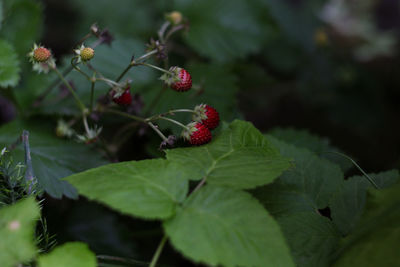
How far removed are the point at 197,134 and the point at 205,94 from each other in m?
0.47

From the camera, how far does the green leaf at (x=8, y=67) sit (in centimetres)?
115

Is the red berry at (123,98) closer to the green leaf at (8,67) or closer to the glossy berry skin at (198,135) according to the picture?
the glossy berry skin at (198,135)

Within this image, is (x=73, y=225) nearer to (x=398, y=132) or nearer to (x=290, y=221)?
(x=290, y=221)

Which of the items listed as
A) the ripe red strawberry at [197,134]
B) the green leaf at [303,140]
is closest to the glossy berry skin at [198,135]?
Answer: the ripe red strawberry at [197,134]

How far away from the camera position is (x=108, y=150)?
47.3 inches

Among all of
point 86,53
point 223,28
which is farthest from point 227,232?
point 223,28

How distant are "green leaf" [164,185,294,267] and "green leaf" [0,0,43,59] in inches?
42.0

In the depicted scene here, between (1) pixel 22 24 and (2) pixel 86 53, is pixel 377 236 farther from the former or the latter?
(1) pixel 22 24

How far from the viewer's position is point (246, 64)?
1976 millimetres

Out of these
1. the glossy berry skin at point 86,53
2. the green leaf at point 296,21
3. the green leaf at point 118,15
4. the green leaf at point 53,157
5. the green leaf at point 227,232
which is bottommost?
the green leaf at point 53,157

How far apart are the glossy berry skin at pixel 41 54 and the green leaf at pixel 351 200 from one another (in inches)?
31.3

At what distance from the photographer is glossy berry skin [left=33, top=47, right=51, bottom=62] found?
969 millimetres

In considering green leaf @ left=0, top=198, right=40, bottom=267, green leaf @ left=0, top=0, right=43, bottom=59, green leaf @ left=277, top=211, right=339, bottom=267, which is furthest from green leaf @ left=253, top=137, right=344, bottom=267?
green leaf @ left=0, top=0, right=43, bottom=59

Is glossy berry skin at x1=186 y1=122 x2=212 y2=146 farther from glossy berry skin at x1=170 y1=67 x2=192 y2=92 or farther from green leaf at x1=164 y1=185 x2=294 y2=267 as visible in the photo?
green leaf at x1=164 y1=185 x2=294 y2=267
